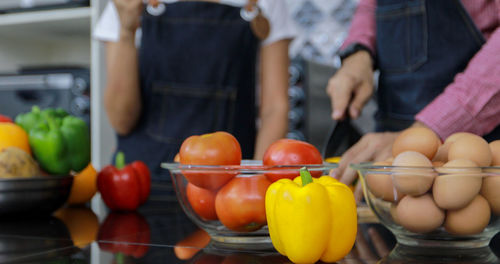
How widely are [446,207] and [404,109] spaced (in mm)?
655

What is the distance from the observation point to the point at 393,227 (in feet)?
2.03

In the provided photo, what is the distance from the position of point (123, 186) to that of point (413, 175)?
1.90 feet

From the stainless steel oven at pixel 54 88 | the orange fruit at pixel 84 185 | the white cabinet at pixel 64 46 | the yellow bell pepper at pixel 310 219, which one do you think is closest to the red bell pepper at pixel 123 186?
the orange fruit at pixel 84 185

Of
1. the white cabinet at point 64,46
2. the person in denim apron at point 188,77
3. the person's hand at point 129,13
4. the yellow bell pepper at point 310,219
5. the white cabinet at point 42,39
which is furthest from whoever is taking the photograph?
the white cabinet at point 42,39

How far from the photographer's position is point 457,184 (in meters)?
0.55

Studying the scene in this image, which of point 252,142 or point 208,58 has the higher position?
point 208,58

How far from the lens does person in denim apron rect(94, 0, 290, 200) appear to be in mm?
1595

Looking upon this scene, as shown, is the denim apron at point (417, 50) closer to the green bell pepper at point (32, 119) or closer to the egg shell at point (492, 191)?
the egg shell at point (492, 191)

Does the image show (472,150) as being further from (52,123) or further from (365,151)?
(52,123)

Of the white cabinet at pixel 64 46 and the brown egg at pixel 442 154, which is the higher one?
the brown egg at pixel 442 154

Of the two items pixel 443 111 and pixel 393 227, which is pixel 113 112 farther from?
pixel 393 227

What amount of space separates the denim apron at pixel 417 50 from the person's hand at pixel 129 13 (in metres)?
0.64

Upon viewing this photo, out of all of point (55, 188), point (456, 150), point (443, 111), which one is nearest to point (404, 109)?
point (443, 111)

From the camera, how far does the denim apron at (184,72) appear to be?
62.9 inches
